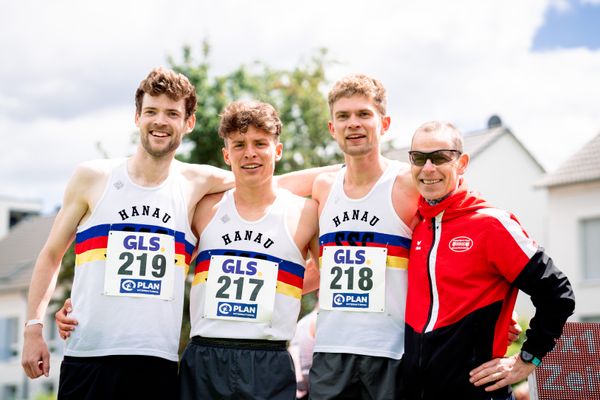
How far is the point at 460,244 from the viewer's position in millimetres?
4172

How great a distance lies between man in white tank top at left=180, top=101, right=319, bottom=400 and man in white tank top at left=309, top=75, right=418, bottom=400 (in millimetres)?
212

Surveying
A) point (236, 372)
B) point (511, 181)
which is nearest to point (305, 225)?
point (236, 372)

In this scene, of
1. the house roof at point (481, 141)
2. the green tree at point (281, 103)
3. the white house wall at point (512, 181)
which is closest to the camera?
the green tree at point (281, 103)

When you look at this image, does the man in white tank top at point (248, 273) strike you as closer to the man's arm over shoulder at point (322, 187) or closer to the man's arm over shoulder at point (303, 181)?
the man's arm over shoulder at point (322, 187)

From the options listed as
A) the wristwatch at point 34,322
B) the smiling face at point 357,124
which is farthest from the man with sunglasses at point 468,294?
the wristwatch at point 34,322

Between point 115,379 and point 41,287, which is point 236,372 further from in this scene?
point 41,287

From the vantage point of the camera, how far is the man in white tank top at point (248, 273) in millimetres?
4605

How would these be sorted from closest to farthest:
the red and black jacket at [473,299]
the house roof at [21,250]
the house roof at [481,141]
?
the red and black jacket at [473,299] < the house roof at [481,141] < the house roof at [21,250]

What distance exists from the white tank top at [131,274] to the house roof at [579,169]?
18.9 metres

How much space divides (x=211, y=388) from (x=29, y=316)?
3.90 feet

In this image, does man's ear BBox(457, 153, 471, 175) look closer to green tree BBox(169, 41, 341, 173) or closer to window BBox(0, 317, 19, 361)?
green tree BBox(169, 41, 341, 173)

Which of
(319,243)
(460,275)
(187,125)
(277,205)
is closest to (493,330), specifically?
(460,275)

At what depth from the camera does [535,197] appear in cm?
2872

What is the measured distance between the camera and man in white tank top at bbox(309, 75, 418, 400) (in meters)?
4.50
